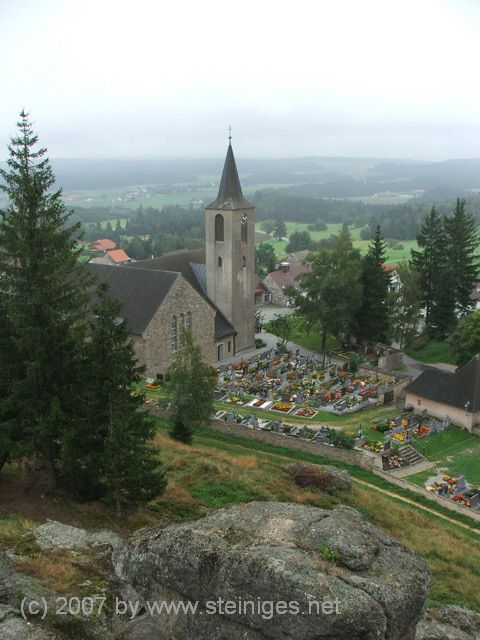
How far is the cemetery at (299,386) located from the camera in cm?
3850

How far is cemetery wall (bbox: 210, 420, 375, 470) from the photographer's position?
2848 centimetres

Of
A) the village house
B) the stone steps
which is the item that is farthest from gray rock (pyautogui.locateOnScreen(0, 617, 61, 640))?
the village house

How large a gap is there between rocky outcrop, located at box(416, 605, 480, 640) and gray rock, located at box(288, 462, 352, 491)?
28.3 feet

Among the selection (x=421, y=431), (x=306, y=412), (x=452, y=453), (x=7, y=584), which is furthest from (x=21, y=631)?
(x=306, y=412)

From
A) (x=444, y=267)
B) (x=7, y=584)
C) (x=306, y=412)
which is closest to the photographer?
(x=7, y=584)

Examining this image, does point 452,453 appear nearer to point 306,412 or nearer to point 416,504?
point 416,504

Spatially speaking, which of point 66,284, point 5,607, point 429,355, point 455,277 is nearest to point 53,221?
point 66,284

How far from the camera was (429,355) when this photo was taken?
52.2m

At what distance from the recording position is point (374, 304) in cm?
5100

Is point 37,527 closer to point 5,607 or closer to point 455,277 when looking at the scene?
point 5,607

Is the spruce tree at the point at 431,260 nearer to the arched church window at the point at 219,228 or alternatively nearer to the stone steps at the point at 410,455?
the arched church window at the point at 219,228

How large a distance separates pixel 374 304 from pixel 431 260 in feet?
34.9

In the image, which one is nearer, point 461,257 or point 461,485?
point 461,485

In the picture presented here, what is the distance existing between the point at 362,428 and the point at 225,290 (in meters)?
19.4
